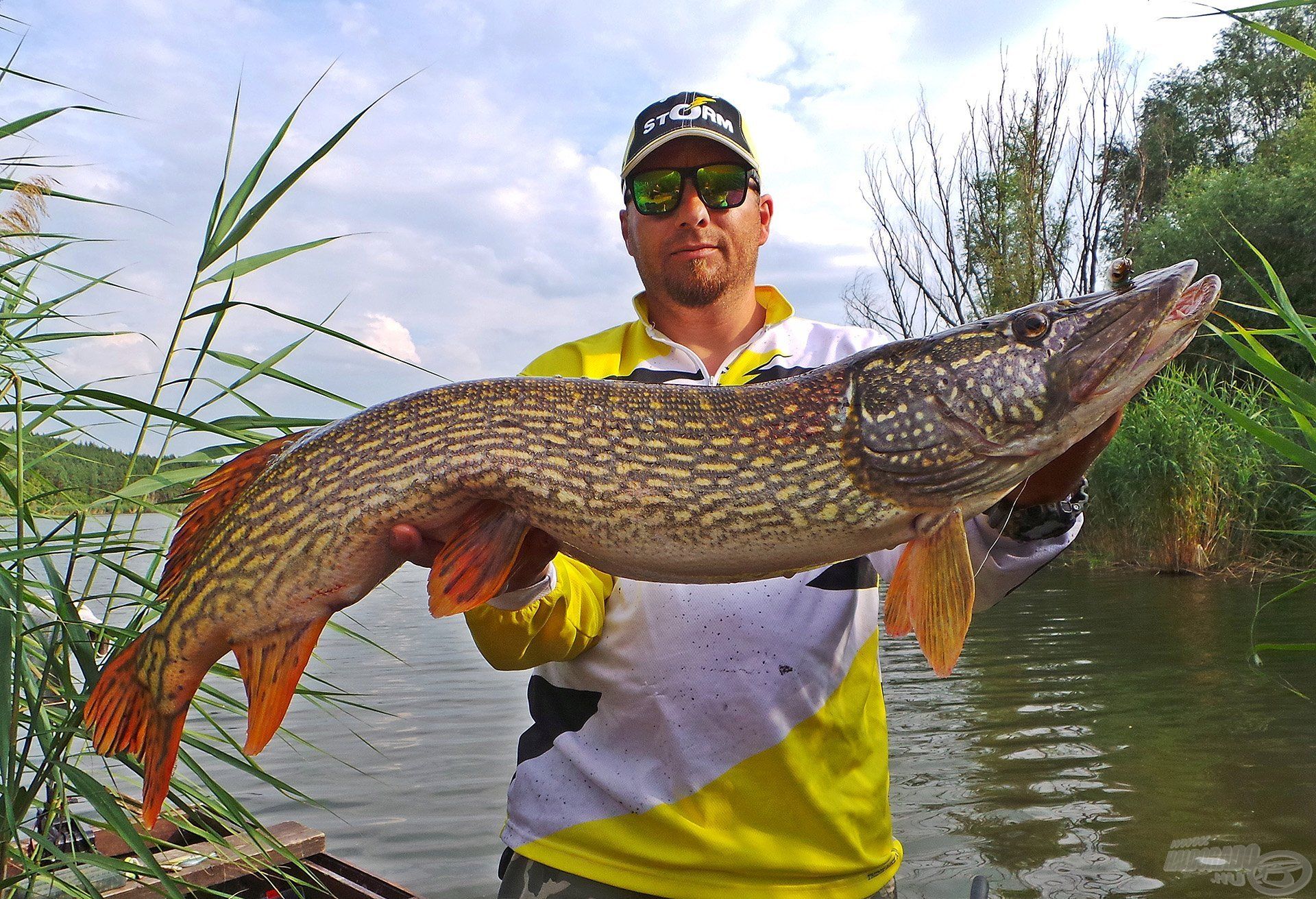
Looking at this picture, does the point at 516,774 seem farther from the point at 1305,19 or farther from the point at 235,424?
the point at 1305,19

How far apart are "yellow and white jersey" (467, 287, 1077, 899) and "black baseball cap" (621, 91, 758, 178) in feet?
3.92

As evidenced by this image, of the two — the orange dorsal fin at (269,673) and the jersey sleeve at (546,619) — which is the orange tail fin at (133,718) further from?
the jersey sleeve at (546,619)

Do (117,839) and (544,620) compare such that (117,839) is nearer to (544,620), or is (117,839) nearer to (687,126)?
(544,620)

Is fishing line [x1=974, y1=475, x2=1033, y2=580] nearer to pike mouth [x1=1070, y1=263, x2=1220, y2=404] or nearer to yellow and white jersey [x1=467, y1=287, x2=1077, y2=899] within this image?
yellow and white jersey [x1=467, y1=287, x2=1077, y2=899]

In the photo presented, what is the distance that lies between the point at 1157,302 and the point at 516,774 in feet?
5.56

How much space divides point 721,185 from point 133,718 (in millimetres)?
1873

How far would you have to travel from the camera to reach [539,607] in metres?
1.84

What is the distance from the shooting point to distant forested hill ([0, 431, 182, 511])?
216 centimetres

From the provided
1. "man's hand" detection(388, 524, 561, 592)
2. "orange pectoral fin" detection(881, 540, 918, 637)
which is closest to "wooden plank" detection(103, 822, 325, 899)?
"man's hand" detection(388, 524, 561, 592)

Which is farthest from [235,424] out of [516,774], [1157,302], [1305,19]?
[1305,19]

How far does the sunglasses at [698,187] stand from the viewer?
8.13 feet

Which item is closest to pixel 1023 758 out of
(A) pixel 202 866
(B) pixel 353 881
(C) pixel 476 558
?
(B) pixel 353 881

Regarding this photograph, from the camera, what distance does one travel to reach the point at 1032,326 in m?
1.65
